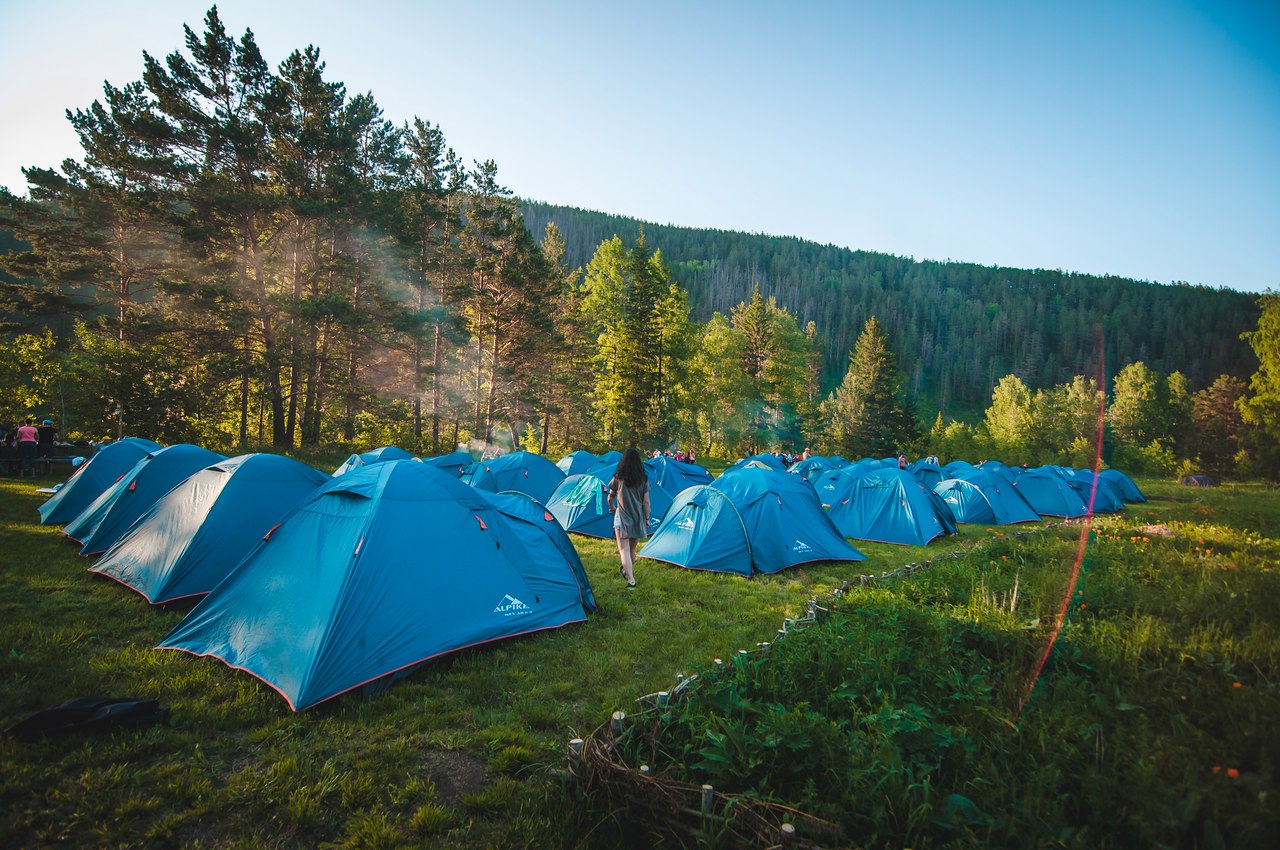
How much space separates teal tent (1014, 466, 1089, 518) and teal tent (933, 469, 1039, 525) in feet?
5.73

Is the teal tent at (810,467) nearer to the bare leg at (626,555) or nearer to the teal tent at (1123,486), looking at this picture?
the teal tent at (1123,486)

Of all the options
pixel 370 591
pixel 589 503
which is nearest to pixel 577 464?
pixel 589 503

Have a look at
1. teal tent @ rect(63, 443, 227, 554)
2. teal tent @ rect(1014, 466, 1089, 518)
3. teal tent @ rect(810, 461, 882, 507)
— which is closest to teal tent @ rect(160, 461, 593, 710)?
teal tent @ rect(63, 443, 227, 554)

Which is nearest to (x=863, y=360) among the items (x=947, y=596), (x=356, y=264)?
(x=356, y=264)

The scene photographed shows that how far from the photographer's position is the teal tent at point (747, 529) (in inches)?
350

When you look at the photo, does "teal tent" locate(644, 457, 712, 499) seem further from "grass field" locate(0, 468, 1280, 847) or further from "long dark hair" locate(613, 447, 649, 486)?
"grass field" locate(0, 468, 1280, 847)

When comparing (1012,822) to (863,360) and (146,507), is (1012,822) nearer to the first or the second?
(146,507)

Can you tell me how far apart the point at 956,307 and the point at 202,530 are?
13911 cm

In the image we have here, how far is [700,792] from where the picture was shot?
2631 millimetres

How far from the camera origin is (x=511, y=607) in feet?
17.6

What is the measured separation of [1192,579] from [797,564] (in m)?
4.98

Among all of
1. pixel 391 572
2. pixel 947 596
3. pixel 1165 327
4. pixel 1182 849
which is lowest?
pixel 947 596

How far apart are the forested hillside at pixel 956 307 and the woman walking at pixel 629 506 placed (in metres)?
96.2

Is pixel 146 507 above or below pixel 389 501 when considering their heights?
below
